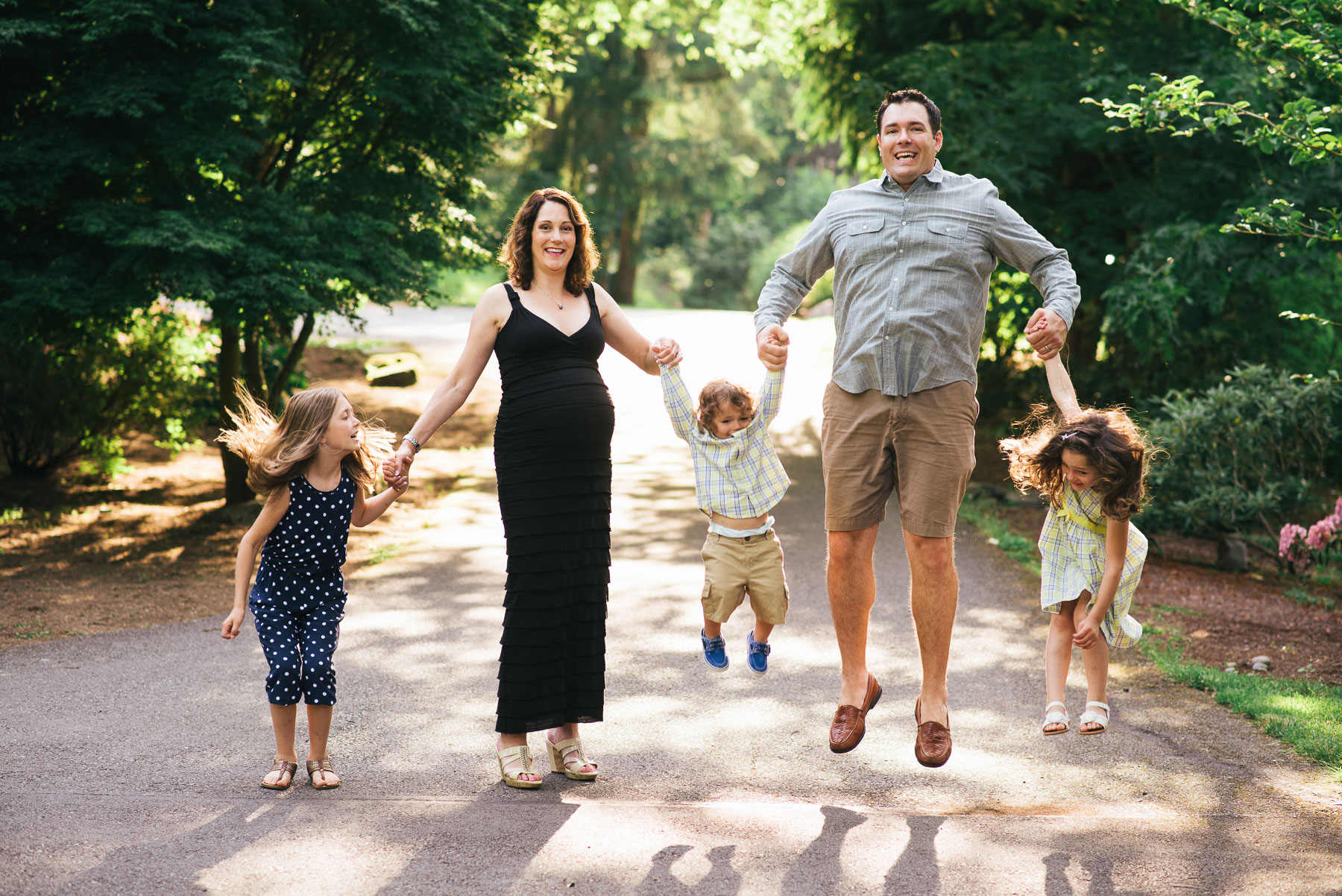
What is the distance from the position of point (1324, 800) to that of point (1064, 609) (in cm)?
113

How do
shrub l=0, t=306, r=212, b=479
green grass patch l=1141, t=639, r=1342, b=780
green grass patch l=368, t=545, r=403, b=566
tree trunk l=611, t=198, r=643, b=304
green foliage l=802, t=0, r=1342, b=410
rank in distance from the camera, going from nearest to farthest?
1. green grass patch l=1141, t=639, r=1342, b=780
2. green grass patch l=368, t=545, r=403, b=566
3. green foliage l=802, t=0, r=1342, b=410
4. shrub l=0, t=306, r=212, b=479
5. tree trunk l=611, t=198, r=643, b=304

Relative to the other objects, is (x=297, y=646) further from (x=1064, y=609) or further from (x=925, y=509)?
(x=1064, y=609)

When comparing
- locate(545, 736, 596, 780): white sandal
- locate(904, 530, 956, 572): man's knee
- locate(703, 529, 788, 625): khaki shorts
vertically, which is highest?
locate(904, 530, 956, 572): man's knee

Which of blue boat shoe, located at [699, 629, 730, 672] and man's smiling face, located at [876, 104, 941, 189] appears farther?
blue boat shoe, located at [699, 629, 730, 672]

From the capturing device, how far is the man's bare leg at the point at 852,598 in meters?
4.34

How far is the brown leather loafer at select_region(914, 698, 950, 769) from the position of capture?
404 cm

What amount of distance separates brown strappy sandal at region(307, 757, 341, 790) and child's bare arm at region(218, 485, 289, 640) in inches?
22.6

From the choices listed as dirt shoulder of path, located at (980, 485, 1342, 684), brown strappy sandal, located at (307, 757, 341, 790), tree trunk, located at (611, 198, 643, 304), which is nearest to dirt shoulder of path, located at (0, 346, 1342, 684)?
dirt shoulder of path, located at (980, 485, 1342, 684)

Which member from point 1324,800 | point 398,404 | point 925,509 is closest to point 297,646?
point 925,509

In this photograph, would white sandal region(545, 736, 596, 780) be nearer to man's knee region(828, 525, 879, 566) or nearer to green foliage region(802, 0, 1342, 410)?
man's knee region(828, 525, 879, 566)

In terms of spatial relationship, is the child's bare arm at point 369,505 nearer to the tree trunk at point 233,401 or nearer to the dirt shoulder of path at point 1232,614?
the dirt shoulder of path at point 1232,614

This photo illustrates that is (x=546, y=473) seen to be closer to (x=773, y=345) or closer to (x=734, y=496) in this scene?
(x=734, y=496)

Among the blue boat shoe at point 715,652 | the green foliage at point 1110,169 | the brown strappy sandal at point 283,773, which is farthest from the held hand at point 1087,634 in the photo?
the green foliage at point 1110,169

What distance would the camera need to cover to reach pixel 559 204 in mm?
4402
